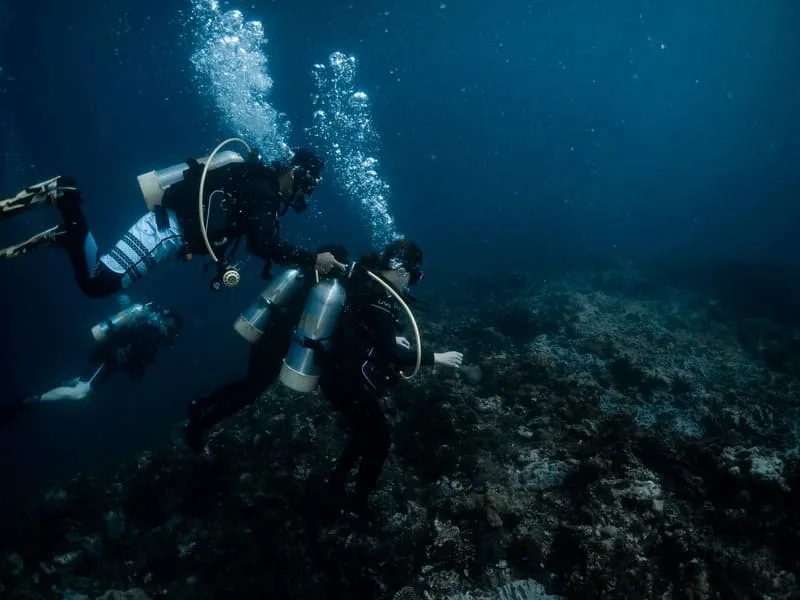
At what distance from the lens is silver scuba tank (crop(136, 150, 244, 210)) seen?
4918 mm

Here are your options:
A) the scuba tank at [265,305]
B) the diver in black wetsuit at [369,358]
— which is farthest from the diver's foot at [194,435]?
the diver in black wetsuit at [369,358]

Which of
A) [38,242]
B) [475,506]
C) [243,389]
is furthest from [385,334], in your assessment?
[38,242]

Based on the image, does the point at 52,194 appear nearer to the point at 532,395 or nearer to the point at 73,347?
the point at 532,395

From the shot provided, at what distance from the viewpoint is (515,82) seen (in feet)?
373

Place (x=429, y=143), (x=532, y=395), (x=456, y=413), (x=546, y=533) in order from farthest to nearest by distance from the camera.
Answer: (x=429, y=143) → (x=532, y=395) → (x=456, y=413) → (x=546, y=533)

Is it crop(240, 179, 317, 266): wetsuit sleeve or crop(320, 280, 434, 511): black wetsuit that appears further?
crop(240, 179, 317, 266): wetsuit sleeve

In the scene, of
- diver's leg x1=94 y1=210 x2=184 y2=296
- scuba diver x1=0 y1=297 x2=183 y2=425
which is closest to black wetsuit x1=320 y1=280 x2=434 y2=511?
diver's leg x1=94 y1=210 x2=184 y2=296

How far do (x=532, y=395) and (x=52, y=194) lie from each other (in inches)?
251

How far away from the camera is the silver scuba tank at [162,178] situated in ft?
16.1

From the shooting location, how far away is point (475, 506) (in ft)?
14.3

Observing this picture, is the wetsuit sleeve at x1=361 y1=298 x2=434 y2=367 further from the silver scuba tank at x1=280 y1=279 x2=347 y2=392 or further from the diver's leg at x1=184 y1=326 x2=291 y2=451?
the diver's leg at x1=184 y1=326 x2=291 y2=451

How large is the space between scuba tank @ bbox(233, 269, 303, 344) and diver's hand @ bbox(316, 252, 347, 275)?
800mm

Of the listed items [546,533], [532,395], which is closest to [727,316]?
[532,395]

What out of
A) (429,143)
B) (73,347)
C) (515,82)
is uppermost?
(515,82)
